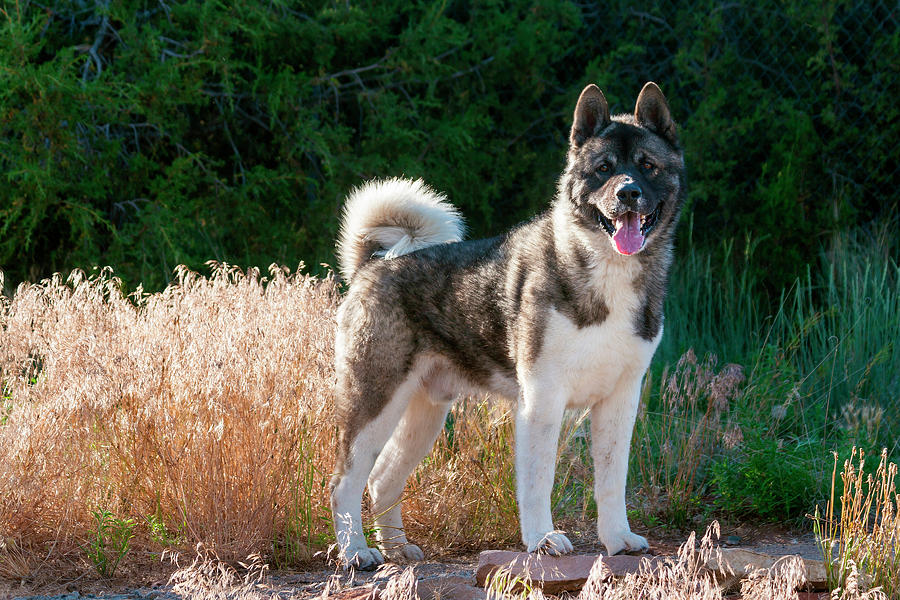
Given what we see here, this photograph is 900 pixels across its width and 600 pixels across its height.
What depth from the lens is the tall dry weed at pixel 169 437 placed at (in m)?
4.34

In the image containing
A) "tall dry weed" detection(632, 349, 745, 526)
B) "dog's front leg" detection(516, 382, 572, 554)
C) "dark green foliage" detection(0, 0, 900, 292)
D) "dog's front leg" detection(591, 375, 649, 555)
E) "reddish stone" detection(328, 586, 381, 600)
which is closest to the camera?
"reddish stone" detection(328, 586, 381, 600)

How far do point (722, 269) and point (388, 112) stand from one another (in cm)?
307

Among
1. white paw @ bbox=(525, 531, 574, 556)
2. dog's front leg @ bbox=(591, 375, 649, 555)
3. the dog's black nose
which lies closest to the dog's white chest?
dog's front leg @ bbox=(591, 375, 649, 555)

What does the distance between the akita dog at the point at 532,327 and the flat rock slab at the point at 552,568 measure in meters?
0.26

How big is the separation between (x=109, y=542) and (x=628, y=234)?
2569 millimetres

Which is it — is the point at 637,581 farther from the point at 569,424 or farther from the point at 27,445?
the point at 27,445

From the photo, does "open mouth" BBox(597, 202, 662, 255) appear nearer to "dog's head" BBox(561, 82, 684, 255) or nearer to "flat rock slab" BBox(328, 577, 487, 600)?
"dog's head" BBox(561, 82, 684, 255)

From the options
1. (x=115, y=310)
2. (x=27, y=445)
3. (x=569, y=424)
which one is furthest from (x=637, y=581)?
(x=115, y=310)

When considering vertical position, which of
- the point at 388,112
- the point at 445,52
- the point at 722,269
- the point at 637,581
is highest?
the point at 445,52

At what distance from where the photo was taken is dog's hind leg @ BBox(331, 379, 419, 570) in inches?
175

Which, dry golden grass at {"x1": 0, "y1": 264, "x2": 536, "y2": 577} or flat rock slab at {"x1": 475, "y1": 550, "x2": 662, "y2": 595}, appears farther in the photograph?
dry golden grass at {"x1": 0, "y1": 264, "x2": 536, "y2": 577}

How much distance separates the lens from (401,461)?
4.74 m

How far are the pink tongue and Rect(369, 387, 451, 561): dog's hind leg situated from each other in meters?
1.16

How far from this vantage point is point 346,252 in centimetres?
509
